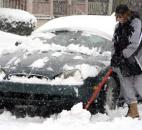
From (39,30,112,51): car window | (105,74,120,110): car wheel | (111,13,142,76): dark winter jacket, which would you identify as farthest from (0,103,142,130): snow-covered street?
(39,30,112,51): car window

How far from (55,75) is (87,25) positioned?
192 centimetres

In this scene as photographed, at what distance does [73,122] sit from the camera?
6.73 metres

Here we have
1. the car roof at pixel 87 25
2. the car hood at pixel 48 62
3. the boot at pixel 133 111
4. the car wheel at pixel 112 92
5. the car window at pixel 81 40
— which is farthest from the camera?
the car roof at pixel 87 25

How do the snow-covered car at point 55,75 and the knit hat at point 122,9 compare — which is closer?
the snow-covered car at point 55,75

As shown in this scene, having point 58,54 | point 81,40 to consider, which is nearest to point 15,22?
point 81,40

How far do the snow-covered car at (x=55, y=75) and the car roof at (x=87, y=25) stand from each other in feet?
0.32

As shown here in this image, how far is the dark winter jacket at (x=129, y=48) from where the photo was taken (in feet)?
23.5

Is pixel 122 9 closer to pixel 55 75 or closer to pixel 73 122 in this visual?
pixel 55 75

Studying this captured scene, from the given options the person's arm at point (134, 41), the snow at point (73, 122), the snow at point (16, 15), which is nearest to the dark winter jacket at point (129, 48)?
the person's arm at point (134, 41)

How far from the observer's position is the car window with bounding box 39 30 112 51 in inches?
322

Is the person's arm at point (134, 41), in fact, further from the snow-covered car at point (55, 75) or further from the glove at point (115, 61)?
the snow-covered car at point (55, 75)

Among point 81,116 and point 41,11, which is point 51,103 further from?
point 41,11

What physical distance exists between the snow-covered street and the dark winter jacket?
73 cm

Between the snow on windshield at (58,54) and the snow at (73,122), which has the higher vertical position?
the snow on windshield at (58,54)
